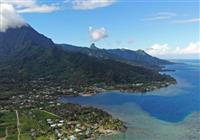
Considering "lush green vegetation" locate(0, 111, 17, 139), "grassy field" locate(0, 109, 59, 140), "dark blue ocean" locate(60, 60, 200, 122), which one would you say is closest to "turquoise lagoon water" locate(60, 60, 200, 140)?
"dark blue ocean" locate(60, 60, 200, 122)

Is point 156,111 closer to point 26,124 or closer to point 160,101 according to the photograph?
point 160,101

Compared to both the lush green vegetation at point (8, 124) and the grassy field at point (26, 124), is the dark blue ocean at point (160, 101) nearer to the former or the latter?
the grassy field at point (26, 124)

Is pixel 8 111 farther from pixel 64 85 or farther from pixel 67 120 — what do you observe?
pixel 64 85

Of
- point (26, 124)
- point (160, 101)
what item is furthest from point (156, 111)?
point (26, 124)

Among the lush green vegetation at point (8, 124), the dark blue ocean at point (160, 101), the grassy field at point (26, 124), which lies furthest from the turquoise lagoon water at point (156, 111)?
the lush green vegetation at point (8, 124)

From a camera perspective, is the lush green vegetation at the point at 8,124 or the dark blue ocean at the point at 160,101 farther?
the dark blue ocean at the point at 160,101

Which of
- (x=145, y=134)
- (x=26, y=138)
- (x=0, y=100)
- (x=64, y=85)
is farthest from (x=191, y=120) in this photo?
(x=64, y=85)
